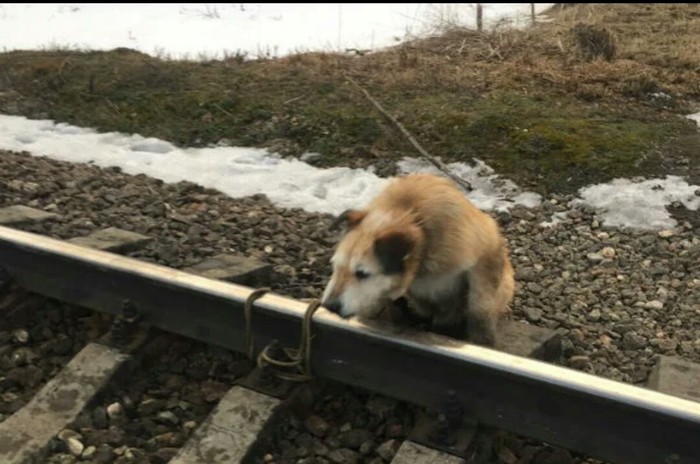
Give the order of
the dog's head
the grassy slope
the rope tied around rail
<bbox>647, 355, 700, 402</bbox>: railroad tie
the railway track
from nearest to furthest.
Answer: the railway track → <bbox>647, 355, 700, 402</bbox>: railroad tie → the dog's head → the rope tied around rail → the grassy slope

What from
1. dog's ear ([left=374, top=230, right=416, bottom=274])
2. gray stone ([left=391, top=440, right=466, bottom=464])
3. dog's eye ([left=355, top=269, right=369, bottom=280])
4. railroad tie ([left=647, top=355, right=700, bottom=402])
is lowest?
gray stone ([left=391, top=440, right=466, bottom=464])

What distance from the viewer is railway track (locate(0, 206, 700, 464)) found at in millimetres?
3246

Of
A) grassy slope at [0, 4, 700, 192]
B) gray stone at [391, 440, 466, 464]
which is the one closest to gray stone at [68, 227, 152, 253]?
gray stone at [391, 440, 466, 464]

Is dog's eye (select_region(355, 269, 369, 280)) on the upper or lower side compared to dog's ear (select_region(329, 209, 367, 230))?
lower

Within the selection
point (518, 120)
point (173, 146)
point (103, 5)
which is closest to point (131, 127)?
point (173, 146)

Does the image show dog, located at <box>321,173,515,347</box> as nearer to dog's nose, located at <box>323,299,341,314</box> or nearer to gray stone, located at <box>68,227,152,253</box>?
dog's nose, located at <box>323,299,341,314</box>

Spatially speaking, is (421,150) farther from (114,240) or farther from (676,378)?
(676,378)

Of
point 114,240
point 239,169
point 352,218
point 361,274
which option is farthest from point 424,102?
point 361,274

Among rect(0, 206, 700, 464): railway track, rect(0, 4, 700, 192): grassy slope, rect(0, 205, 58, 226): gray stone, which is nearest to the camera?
rect(0, 206, 700, 464): railway track

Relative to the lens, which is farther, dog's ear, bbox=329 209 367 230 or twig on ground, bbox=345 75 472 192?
twig on ground, bbox=345 75 472 192

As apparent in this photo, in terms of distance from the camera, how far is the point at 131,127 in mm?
7797

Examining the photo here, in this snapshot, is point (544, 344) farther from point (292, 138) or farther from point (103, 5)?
point (103, 5)

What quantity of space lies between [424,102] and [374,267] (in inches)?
178

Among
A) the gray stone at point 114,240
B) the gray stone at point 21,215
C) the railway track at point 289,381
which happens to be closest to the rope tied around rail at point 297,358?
the railway track at point 289,381
